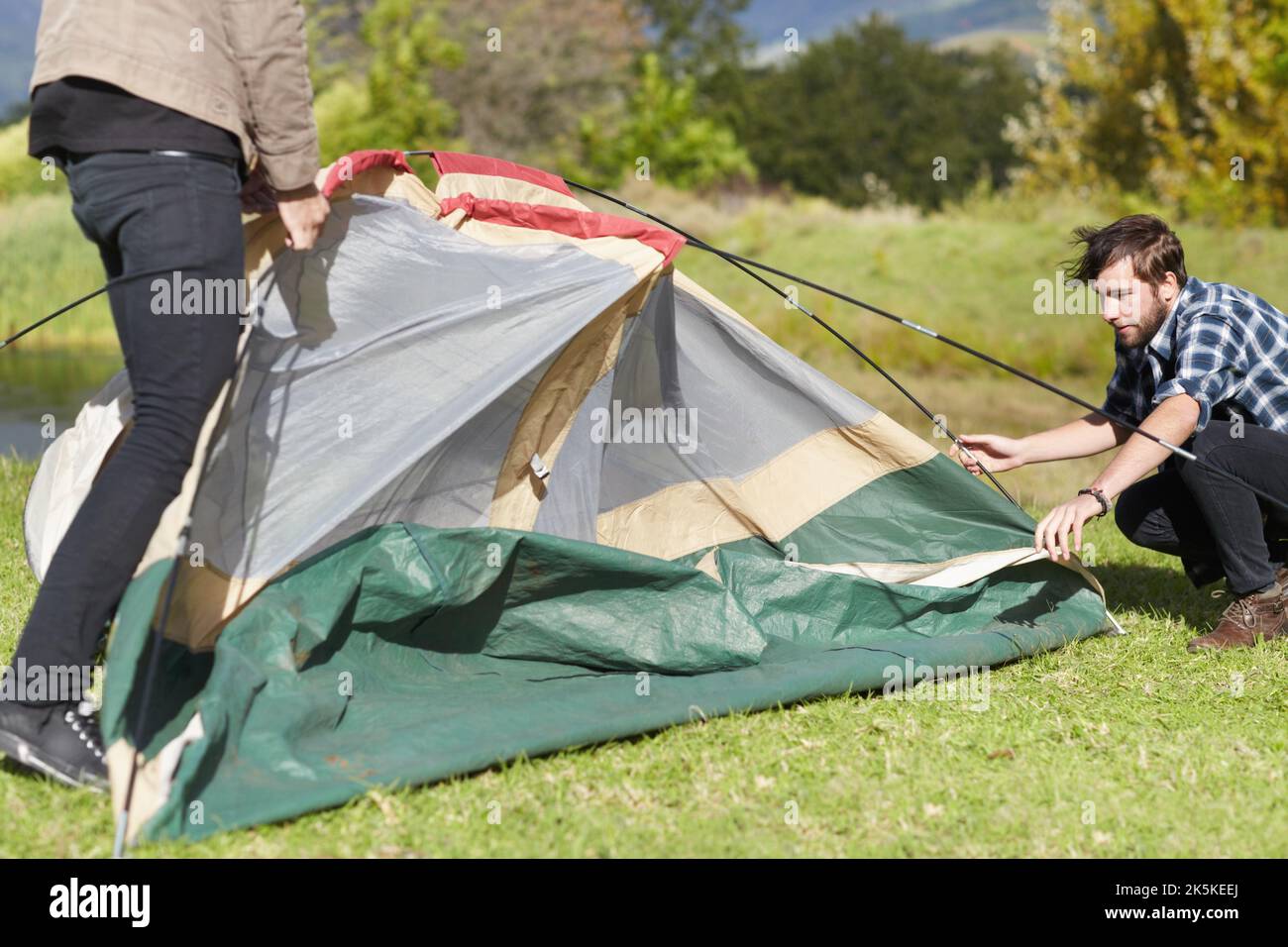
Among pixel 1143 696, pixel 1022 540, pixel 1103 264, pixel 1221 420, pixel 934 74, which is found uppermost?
pixel 934 74

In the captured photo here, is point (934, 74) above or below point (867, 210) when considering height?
above

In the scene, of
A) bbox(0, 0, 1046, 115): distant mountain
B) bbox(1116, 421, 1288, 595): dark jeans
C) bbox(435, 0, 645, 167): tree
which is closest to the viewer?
bbox(1116, 421, 1288, 595): dark jeans

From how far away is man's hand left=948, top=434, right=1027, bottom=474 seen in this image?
3.66 m

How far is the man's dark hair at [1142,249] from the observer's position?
346cm

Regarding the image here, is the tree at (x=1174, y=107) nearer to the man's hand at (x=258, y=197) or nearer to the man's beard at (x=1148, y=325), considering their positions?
the man's beard at (x=1148, y=325)

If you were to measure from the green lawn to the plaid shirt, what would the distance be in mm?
729

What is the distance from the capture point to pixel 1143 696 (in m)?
3.33

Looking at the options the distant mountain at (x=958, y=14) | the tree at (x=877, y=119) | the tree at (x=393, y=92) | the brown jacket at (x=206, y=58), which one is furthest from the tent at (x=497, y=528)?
the distant mountain at (x=958, y=14)

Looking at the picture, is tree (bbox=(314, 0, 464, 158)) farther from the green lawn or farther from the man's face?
the green lawn

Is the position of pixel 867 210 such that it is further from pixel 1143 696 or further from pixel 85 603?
pixel 85 603


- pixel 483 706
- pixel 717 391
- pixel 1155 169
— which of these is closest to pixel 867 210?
pixel 1155 169

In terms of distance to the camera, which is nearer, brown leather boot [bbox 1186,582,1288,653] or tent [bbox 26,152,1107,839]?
tent [bbox 26,152,1107,839]

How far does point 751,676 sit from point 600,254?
45.5 inches

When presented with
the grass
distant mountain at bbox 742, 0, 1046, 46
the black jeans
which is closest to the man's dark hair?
the grass
